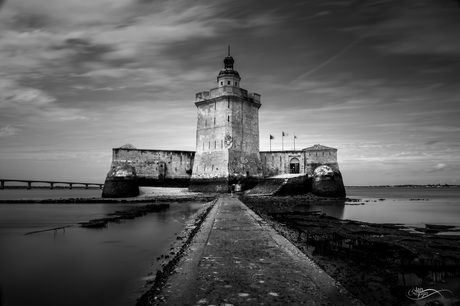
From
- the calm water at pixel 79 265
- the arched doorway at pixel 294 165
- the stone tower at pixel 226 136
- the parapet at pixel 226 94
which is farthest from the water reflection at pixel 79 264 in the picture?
the arched doorway at pixel 294 165

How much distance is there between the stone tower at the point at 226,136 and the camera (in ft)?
91.5

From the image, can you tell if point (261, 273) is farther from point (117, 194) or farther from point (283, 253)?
point (117, 194)

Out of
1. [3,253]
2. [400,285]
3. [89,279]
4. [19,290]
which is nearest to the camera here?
[400,285]

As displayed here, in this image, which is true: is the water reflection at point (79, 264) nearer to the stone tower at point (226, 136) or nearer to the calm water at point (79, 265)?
the calm water at point (79, 265)

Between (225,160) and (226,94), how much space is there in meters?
6.37

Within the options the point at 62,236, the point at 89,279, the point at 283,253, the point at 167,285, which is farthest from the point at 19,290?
the point at 62,236

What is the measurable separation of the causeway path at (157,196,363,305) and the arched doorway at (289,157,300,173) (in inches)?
1127

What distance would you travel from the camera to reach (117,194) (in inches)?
1131

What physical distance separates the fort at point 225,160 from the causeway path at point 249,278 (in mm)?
22363

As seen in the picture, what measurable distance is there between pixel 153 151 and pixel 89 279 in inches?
1103

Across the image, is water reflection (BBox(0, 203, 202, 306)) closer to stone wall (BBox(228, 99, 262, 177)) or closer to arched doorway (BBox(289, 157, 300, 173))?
stone wall (BBox(228, 99, 262, 177))

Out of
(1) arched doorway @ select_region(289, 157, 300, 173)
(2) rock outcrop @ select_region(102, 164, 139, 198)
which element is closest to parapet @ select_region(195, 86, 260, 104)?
(1) arched doorway @ select_region(289, 157, 300, 173)

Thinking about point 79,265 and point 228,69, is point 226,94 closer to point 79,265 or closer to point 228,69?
point 228,69

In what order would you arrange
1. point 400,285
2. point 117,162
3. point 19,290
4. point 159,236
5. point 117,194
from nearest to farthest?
point 400,285
point 19,290
point 159,236
point 117,194
point 117,162
